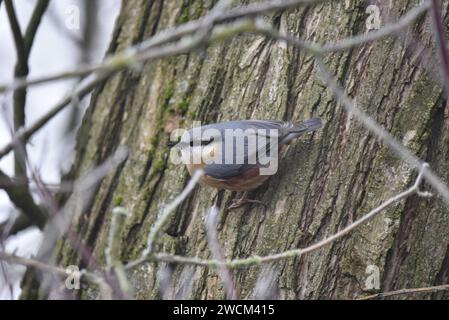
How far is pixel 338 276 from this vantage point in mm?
2553

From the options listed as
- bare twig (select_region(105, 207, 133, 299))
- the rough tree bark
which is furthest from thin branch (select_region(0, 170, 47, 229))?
bare twig (select_region(105, 207, 133, 299))

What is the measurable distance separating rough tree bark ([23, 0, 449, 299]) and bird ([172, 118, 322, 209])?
60 millimetres

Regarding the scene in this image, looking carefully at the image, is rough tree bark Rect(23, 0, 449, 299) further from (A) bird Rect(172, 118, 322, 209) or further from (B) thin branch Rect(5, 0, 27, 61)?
(B) thin branch Rect(5, 0, 27, 61)

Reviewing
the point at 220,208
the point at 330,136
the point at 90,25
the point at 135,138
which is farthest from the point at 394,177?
the point at 90,25

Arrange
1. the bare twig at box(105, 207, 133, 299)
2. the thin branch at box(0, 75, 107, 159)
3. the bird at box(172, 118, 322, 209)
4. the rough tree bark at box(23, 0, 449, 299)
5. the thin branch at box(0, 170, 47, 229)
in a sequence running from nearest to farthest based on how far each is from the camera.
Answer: the bare twig at box(105, 207, 133, 299), the thin branch at box(0, 75, 107, 159), the rough tree bark at box(23, 0, 449, 299), the bird at box(172, 118, 322, 209), the thin branch at box(0, 170, 47, 229)

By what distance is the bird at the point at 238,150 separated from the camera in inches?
108

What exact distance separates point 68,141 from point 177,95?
1400 millimetres

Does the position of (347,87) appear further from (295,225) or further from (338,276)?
(338,276)

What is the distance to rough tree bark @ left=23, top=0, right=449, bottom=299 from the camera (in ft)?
A: 8.32

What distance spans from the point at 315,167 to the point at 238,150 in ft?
1.41

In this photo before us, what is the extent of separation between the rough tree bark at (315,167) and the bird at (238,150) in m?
0.06

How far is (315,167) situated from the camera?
2.64 meters

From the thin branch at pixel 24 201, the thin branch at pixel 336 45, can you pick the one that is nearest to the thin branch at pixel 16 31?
the thin branch at pixel 24 201

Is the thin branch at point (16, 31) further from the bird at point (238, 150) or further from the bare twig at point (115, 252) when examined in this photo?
the bare twig at point (115, 252)
